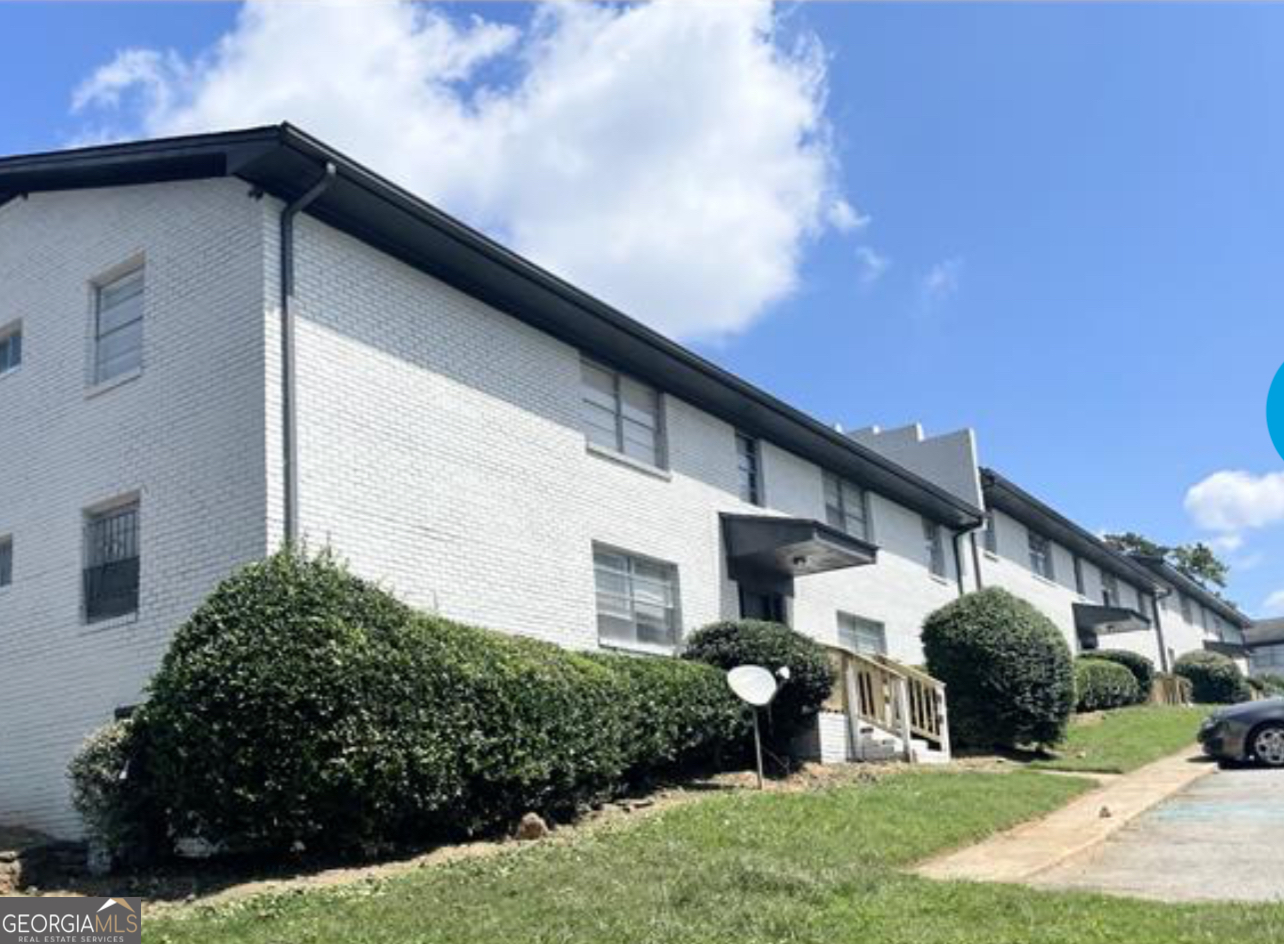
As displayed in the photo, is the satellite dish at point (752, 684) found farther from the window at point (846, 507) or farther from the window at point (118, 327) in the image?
the window at point (846, 507)

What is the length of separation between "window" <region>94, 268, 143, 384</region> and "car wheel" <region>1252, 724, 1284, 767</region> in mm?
14998

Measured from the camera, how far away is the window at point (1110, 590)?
133 ft

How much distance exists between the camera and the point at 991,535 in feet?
102

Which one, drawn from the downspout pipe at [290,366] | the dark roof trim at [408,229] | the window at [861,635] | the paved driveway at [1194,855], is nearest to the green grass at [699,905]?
the paved driveway at [1194,855]

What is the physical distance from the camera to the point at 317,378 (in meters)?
12.3

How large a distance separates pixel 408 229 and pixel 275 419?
2.79m

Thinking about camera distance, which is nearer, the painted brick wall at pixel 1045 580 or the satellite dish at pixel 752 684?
the satellite dish at pixel 752 684

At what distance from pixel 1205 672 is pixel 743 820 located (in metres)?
34.4

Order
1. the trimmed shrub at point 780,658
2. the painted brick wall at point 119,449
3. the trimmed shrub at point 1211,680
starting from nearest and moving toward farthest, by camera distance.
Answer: the painted brick wall at point 119,449, the trimmed shrub at point 780,658, the trimmed shrub at point 1211,680

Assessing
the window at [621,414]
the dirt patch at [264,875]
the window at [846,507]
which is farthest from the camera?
the window at [846,507]

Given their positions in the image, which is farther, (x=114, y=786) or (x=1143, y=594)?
(x=1143, y=594)

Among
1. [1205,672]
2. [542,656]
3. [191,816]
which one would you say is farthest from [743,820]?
[1205,672]

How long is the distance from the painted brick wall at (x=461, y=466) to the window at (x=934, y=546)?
31.6 ft

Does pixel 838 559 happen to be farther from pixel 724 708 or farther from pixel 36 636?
pixel 36 636
